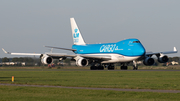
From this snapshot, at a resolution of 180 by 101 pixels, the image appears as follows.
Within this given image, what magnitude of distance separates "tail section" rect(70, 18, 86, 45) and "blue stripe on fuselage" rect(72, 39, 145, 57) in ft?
16.9

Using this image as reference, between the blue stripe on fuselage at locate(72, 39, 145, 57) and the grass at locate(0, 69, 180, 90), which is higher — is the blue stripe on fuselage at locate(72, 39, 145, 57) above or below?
above

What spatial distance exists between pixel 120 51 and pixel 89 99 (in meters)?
45.0

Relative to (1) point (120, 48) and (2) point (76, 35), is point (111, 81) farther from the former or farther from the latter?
(2) point (76, 35)

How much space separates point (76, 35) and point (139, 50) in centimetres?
2532

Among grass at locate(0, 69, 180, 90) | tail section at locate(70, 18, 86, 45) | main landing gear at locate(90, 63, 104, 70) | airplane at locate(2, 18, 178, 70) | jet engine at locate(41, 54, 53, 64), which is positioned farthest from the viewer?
tail section at locate(70, 18, 86, 45)

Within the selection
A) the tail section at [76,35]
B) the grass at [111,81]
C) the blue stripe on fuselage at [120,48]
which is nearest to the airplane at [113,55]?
the blue stripe on fuselage at [120,48]

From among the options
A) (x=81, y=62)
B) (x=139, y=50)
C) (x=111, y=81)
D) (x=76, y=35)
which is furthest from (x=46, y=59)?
(x=111, y=81)

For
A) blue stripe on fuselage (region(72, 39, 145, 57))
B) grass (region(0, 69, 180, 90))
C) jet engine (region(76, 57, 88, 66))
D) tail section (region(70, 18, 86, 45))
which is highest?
tail section (region(70, 18, 86, 45))

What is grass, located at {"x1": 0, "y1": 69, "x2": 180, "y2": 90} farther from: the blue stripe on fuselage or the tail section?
the tail section

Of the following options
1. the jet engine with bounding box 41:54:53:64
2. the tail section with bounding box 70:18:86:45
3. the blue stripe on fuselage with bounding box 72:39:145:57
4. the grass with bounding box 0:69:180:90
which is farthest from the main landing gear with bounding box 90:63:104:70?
the grass with bounding box 0:69:180:90

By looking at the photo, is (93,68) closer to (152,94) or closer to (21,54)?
(21,54)

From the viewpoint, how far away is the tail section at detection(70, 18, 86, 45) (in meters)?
79.5

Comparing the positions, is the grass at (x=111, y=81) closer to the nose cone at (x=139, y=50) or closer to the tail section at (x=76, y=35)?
the nose cone at (x=139, y=50)

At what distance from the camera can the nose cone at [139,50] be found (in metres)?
58.9
